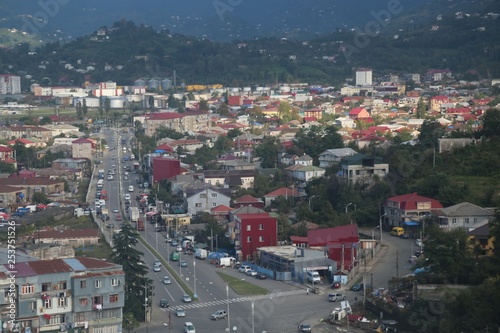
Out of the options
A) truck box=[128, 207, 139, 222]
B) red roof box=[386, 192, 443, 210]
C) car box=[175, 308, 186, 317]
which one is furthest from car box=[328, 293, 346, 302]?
truck box=[128, 207, 139, 222]

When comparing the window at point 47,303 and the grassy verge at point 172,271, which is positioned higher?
the window at point 47,303

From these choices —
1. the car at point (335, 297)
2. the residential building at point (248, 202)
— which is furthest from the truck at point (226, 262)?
the residential building at point (248, 202)

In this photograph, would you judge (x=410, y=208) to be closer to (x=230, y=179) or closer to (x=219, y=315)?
(x=219, y=315)

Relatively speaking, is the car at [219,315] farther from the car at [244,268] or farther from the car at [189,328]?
the car at [244,268]

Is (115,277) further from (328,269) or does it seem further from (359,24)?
(359,24)

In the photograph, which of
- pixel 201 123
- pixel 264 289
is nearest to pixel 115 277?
pixel 264 289

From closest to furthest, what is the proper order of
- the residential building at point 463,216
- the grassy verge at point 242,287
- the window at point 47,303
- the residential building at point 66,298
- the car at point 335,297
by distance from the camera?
the residential building at point 66,298 < the window at point 47,303 < the car at point 335,297 < the grassy verge at point 242,287 < the residential building at point 463,216

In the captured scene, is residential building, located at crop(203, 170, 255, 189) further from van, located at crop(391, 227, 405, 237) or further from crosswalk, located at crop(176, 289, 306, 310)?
crosswalk, located at crop(176, 289, 306, 310)
